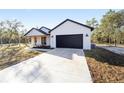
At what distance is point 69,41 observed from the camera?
11.7 metres

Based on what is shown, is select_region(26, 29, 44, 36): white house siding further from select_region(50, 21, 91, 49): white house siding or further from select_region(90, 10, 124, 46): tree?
select_region(90, 10, 124, 46): tree

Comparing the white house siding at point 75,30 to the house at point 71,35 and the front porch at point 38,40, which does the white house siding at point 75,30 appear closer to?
the house at point 71,35

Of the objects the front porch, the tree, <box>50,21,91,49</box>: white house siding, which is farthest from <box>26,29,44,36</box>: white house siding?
the tree

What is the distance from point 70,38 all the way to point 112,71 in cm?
644

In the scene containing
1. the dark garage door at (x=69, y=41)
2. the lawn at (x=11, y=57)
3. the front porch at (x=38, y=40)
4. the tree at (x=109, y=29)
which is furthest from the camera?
the front porch at (x=38, y=40)

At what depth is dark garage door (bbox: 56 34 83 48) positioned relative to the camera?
11.2 metres

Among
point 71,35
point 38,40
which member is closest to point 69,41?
point 71,35

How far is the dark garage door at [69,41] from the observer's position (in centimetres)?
1123

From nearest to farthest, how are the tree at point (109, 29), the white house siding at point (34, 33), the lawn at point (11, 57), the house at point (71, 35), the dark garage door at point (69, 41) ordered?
the lawn at point (11, 57), the dark garage door at point (69, 41), the house at point (71, 35), the tree at point (109, 29), the white house siding at point (34, 33)

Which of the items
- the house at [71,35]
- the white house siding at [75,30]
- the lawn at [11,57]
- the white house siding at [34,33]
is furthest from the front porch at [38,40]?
the lawn at [11,57]

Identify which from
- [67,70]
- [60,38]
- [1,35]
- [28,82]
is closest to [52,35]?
[60,38]

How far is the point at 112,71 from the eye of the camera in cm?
561
